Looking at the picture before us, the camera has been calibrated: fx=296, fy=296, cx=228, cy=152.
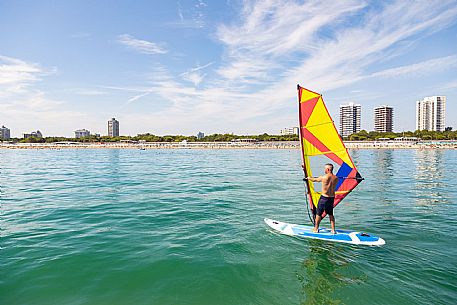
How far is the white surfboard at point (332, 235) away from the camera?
32.1 ft

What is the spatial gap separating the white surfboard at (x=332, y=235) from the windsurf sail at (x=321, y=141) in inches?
38.3

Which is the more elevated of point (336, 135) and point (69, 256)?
point (336, 135)

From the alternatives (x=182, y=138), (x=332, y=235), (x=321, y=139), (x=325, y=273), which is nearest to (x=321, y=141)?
(x=321, y=139)

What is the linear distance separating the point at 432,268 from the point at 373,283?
207cm

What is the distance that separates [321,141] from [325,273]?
4.76 meters

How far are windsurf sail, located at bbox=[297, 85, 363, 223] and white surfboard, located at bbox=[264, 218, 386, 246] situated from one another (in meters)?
0.97

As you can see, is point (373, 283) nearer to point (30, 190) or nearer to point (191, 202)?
point (191, 202)

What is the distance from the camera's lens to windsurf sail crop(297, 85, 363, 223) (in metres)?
10.6

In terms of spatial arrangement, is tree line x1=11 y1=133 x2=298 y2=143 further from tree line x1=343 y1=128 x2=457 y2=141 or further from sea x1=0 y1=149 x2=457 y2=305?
sea x1=0 y1=149 x2=457 y2=305

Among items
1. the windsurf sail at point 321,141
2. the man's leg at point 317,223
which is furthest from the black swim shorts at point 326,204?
the windsurf sail at point 321,141

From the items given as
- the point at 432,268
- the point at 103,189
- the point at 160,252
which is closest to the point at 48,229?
the point at 160,252

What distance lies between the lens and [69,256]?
29.3ft

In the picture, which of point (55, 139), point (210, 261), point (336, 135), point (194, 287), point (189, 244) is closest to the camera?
point (194, 287)

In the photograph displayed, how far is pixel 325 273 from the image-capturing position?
25.9 feet
